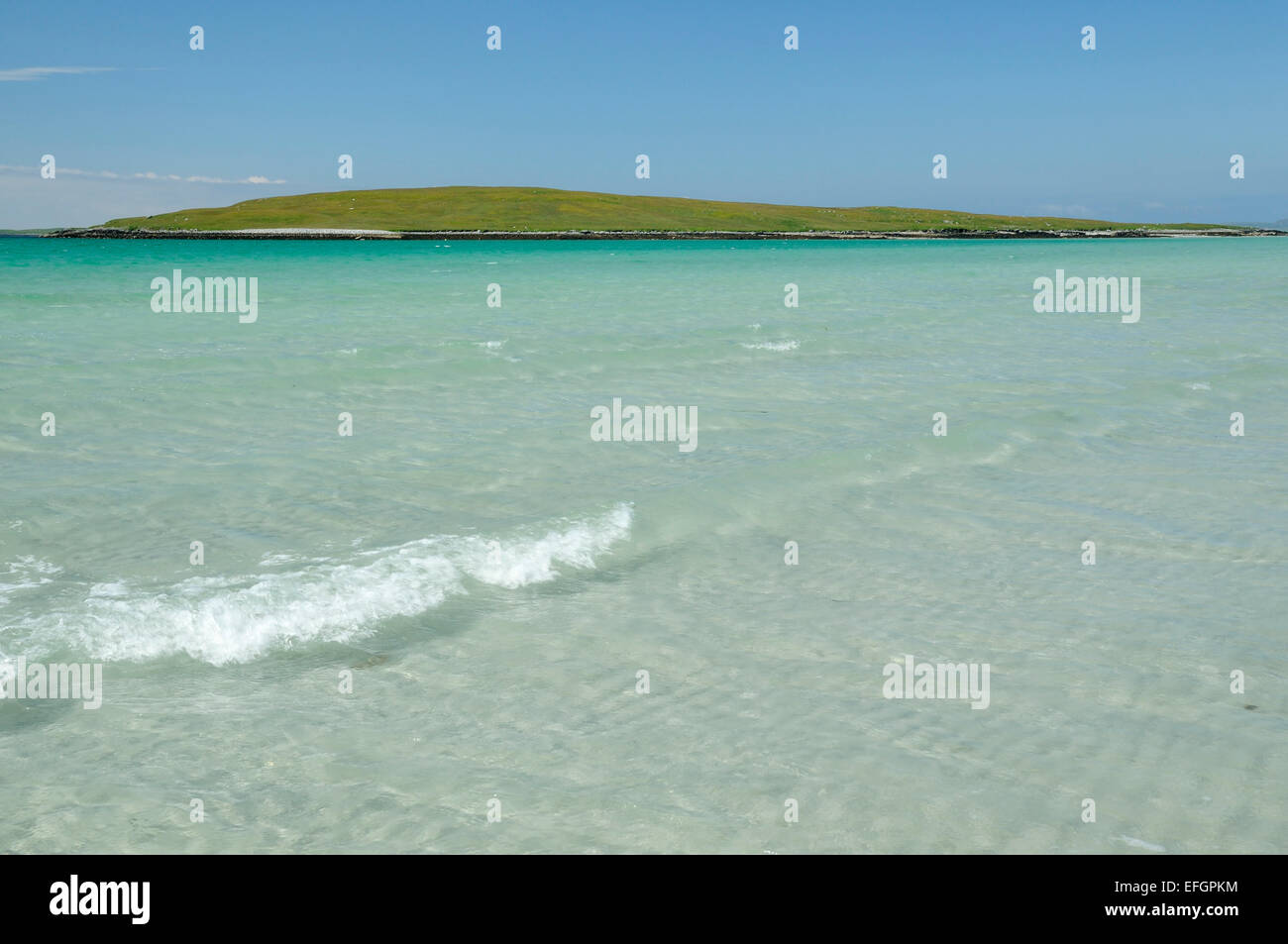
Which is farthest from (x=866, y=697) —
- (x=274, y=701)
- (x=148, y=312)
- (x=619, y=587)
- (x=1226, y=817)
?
(x=148, y=312)

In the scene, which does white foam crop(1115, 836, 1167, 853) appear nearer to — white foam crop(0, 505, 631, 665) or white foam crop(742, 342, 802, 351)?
white foam crop(0, 505, 631, 665)

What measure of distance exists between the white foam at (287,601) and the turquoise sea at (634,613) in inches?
1.2

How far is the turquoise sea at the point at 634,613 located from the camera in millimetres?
4520

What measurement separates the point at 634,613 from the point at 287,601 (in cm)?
237

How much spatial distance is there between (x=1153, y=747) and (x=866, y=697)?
1455 millimetres

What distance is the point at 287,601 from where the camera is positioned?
265 inches

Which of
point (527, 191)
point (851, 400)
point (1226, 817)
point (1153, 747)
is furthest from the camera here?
point (527, 191)

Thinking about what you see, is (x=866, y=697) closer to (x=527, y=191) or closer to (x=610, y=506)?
(x=610, y=506)

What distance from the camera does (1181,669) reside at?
19.3 feet
